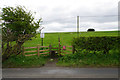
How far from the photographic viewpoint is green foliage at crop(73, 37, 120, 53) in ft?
21.2

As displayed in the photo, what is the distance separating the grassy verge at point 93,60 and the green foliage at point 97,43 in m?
0.29

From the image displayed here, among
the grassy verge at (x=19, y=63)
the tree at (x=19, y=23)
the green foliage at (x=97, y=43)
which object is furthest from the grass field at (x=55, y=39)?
the grassy verge at (x=19, y=63)

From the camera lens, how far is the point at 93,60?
6.23 metres

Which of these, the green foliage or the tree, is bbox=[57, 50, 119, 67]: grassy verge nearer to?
the green foliage

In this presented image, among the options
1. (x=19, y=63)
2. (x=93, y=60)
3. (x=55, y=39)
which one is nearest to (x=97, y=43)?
(x=93, y=60)

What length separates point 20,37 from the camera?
677 cm

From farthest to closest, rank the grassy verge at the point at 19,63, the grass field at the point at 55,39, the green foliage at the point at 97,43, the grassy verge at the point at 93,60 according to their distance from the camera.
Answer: the grass field at the point at 55,39 < the green foliage at the point at 97,43 < the grassy verge at the point at 19,63 < the grassy verge at the point at 93,60

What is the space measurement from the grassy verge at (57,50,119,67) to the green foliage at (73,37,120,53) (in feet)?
0.96

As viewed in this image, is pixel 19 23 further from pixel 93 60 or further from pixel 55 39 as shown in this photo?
pixel 93 60

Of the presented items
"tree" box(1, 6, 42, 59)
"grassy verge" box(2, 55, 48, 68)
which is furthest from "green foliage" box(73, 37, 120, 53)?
"tree" box(1, 6, 42, 59)

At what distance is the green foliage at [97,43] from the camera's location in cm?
647

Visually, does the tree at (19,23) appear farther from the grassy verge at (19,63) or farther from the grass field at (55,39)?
the grass field at (55,39)

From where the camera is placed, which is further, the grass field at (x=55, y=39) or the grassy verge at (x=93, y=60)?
the grass field at (x=55, y=39)

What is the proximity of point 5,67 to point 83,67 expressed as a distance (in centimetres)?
410
